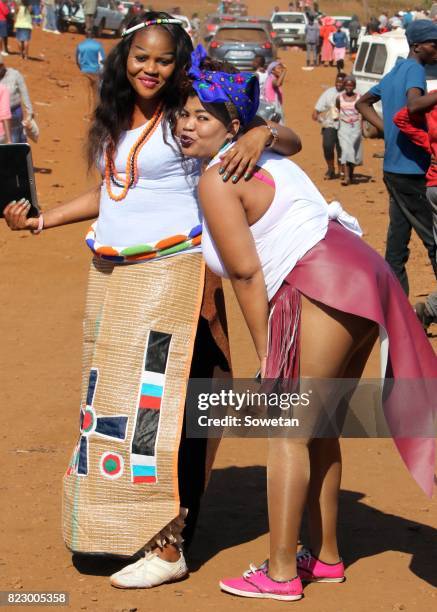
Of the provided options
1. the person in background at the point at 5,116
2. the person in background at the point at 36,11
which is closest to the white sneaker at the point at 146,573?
the person in background at the point at 5,116

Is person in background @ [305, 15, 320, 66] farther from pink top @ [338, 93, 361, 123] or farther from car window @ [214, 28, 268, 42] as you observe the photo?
pink top @ [338, 93, 361, 123]

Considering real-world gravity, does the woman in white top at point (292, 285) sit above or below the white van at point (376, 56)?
above

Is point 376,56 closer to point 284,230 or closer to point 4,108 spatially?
point 4,108

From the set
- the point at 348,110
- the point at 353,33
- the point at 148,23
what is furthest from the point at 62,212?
the point at 353,33

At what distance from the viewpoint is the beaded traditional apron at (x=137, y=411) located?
4324mm

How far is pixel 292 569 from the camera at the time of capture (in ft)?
13.6

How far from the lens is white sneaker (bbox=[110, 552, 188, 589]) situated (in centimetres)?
434

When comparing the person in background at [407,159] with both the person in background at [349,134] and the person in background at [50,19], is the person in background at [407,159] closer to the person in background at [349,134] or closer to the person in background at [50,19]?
the person in background at [349,134]

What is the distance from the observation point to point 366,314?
3.86m

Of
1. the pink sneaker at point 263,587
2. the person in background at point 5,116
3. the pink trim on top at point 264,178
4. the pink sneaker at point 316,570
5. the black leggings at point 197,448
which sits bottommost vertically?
the person in background at point 5,116

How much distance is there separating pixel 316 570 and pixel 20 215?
179 cm

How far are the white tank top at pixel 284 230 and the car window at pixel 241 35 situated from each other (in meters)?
28.2

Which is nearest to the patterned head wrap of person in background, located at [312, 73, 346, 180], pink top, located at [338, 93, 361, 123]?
pink top, located at [338, 93, 361, 123]

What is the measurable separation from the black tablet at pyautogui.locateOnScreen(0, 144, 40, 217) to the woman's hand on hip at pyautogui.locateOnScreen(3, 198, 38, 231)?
0.07 ft
